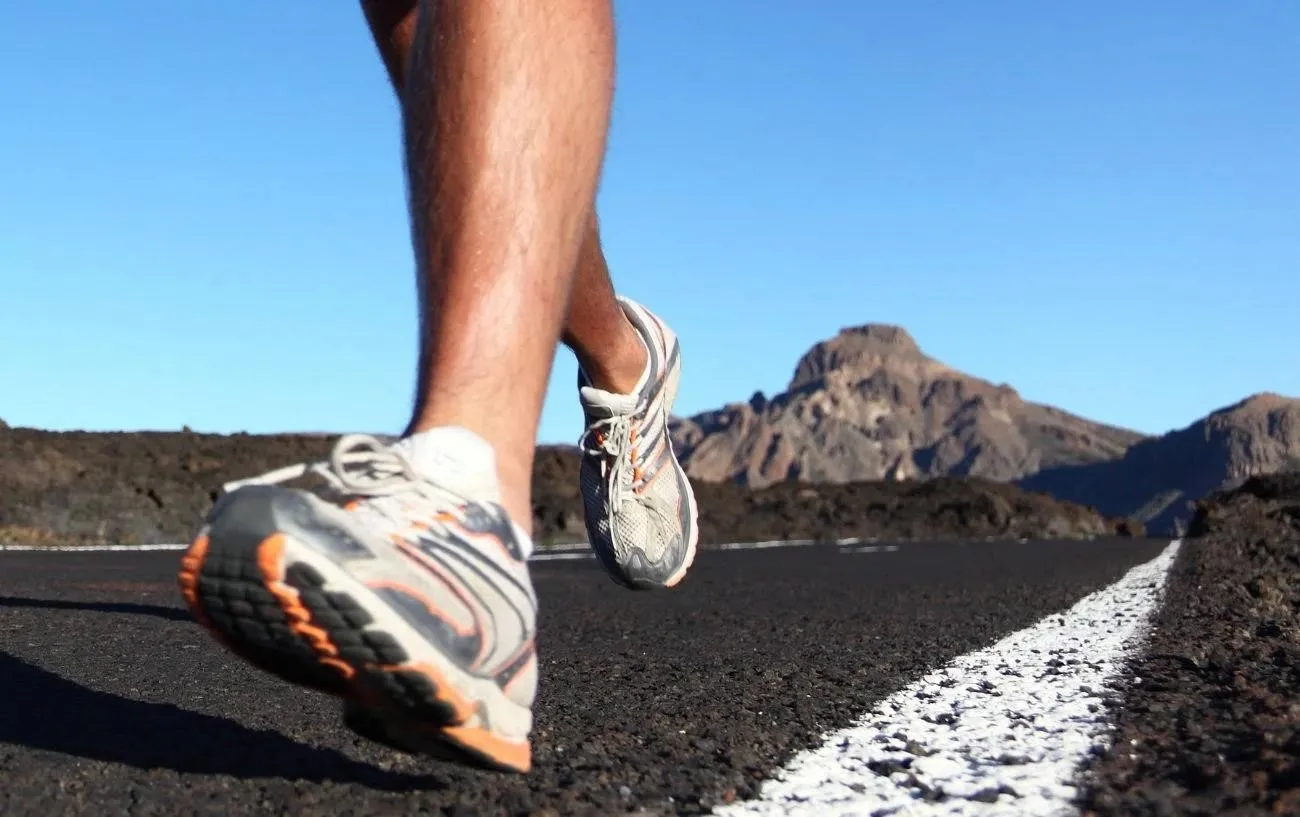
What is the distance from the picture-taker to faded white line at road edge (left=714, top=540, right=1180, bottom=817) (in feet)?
4.00

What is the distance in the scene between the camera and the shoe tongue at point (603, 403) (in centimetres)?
210

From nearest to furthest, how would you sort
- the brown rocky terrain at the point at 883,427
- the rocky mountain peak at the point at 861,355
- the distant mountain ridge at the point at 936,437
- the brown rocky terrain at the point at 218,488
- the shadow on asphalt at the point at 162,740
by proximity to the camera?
1. the shadow on asphalt at the point at 162,740
2. the brown rocky terrain at the point at 218,488
3. the distant mountain ridge at the point at 936,437
4. the brown rocky terrain at the point at 883,427
5. the rocky mountain peak at the point at 861,355

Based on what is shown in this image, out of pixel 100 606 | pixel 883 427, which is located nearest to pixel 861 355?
pixel 883 427

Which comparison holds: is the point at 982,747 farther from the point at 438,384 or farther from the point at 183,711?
the point at 183,711

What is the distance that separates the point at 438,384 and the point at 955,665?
4.39 ft

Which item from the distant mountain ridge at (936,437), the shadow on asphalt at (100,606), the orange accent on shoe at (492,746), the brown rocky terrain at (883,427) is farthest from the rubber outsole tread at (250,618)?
the brown rocky terrain at (883,427)

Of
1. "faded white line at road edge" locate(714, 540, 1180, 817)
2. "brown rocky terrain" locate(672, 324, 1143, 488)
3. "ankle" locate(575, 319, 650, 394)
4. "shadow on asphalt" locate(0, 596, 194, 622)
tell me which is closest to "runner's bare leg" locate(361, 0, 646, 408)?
"ankle" locate(575, 319, 650, 394)

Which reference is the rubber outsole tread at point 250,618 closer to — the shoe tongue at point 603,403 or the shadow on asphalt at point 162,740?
the shadow on asphalt at point 162,740

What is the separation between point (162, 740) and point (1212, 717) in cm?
122

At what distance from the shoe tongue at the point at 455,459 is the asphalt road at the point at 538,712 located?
0.29 m

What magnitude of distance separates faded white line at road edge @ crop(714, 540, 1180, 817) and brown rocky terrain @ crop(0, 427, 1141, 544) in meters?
10.4

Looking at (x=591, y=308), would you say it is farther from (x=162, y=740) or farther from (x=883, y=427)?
(x=883, y=427)

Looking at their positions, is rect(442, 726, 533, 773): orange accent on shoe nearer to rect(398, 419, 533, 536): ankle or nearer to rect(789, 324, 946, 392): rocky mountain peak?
rect(398, 419, 533, 536): ankle

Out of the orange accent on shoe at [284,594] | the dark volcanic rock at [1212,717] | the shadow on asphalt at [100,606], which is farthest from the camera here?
the shadow on asphalt at [100,606]
